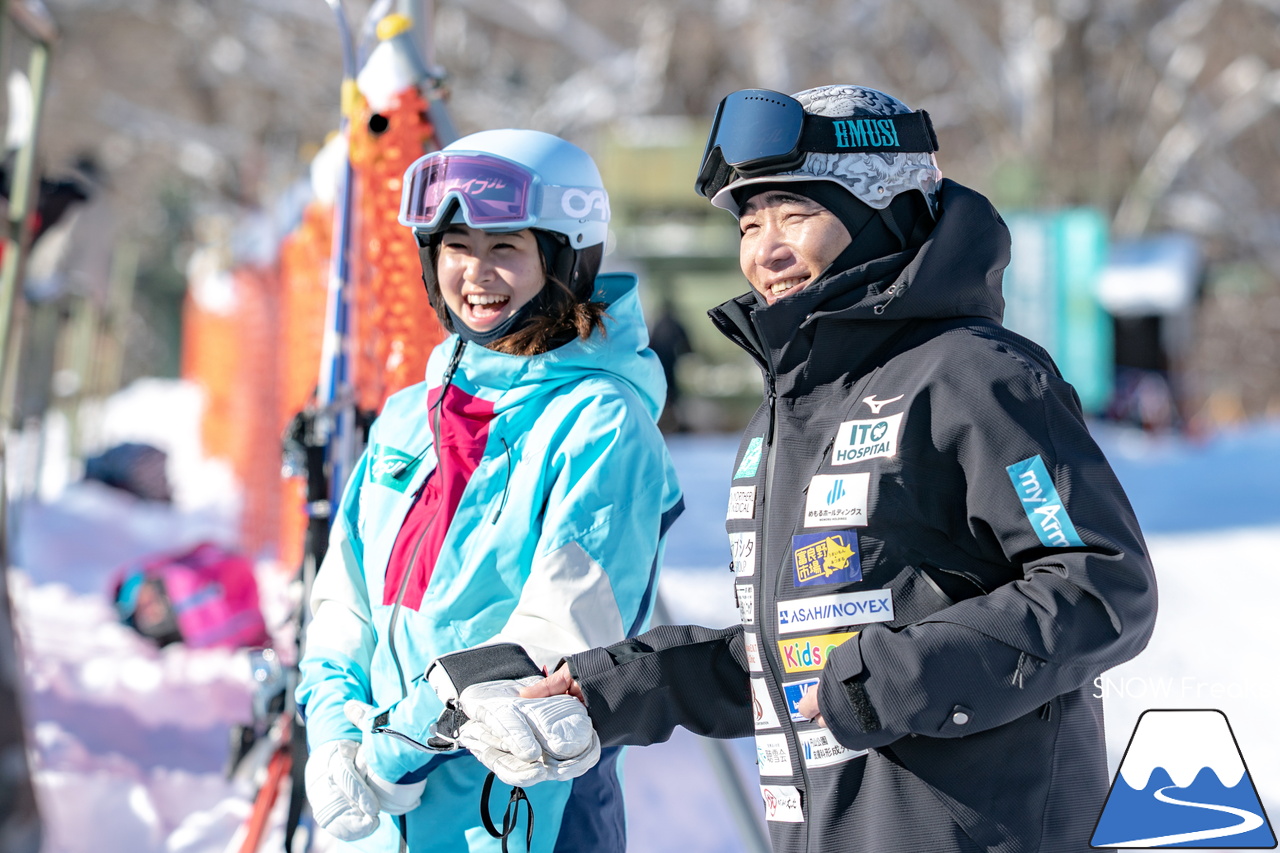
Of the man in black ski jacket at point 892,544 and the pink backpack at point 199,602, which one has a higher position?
the man in black ski jacket at point 892,544

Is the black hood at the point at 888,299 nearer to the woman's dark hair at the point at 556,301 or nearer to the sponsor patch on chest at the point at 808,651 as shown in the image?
the sponsor patch on chest at the point at 808,651

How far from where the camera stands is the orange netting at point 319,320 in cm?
363

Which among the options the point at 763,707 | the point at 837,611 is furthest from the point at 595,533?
the point at 837,611

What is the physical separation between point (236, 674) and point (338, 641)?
371 cm

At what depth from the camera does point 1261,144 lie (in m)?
28.8

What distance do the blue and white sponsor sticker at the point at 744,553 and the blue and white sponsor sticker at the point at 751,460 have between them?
0.10 m

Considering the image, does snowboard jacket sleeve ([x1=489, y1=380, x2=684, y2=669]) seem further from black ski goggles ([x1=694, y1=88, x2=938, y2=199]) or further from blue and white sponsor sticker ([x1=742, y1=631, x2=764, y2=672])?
black ski goggles ([x1=694, y1=88, x2=938, y2=199])

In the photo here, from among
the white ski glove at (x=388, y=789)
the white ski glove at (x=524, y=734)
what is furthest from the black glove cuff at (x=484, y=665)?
the white ski glove at (x=388, y=789)

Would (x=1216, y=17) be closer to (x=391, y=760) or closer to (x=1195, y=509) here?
(x=1195, y=509)

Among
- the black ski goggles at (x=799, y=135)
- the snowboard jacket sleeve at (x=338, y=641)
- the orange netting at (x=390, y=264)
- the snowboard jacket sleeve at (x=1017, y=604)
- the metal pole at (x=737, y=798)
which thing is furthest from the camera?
the orange netting at (x=390, y=264)

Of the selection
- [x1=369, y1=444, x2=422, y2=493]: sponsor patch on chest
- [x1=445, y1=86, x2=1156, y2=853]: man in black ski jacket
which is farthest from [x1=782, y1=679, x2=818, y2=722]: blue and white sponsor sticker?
[x1=369, y1=444, x2=422, y2=493]: sponsor patch on chest

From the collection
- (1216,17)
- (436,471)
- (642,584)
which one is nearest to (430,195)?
(436,471)

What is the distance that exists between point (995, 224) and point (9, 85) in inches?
141

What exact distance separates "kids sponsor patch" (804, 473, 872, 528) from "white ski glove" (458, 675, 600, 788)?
1.42 ft
